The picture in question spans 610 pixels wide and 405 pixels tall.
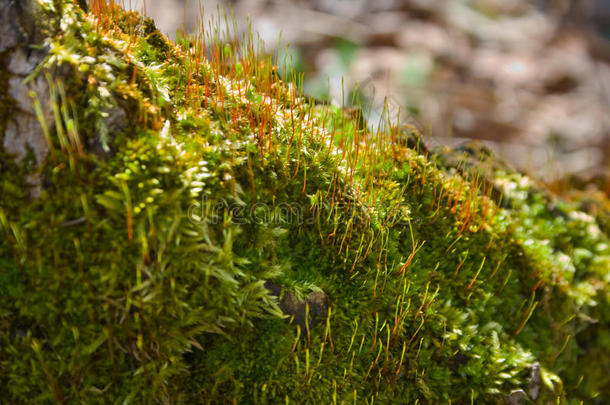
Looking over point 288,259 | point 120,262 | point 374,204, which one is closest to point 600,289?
point 374,204

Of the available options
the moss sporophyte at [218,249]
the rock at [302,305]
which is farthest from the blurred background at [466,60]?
the rock at [302,305]

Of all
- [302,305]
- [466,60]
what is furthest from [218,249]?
[466,60]

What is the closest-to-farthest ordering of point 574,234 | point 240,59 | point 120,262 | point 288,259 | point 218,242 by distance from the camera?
point 120,262
point 218,242
point 288,259
point 240,59
point 574,234

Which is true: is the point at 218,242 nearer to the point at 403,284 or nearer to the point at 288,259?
the point at 288,259

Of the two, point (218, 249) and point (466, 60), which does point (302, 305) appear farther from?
point (466, 60)

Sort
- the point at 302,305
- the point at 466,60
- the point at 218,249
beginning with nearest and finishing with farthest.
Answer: the point at 218,249 < the point at 302,305 < the point at 466,60
